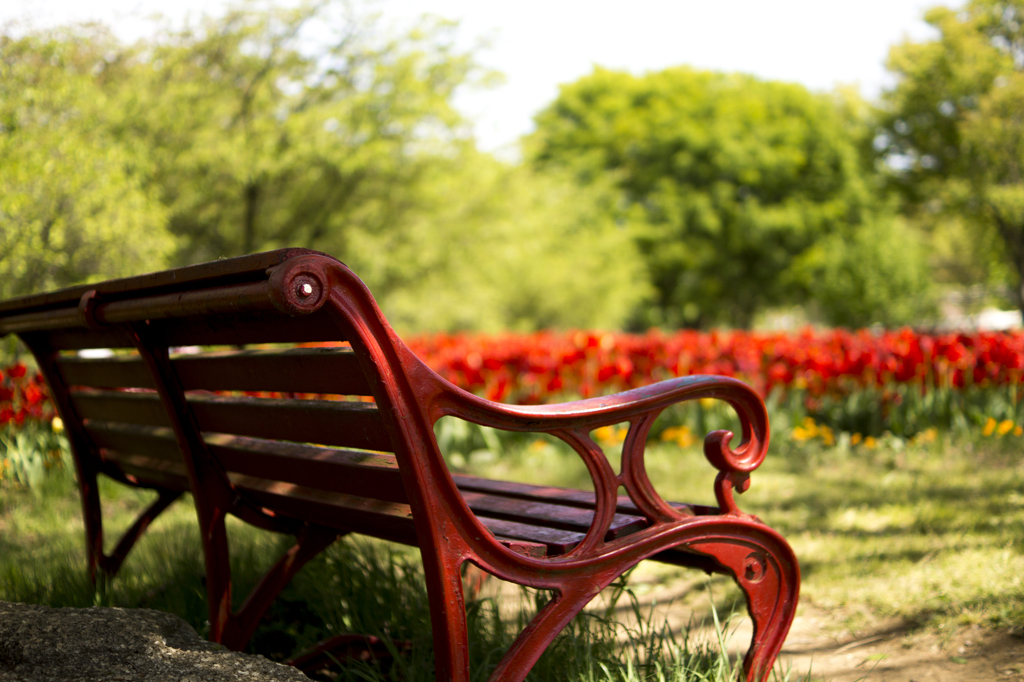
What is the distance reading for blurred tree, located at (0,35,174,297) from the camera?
167 inches

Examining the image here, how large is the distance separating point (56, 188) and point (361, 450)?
3.81 metres

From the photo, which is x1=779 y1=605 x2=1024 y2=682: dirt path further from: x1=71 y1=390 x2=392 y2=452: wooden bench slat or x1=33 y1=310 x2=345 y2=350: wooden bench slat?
x1=33 y1=310 x2=345 y2=350: wooden bench slat

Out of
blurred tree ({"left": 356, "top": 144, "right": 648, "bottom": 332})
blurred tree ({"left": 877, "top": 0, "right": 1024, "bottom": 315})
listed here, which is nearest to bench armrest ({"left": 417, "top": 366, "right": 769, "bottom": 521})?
blurred tree ({"left": 356, "top": 144, "right": 648, "bottom": 332})

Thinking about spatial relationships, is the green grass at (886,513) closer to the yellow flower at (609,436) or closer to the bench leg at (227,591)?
the yellow flower at (609,436)

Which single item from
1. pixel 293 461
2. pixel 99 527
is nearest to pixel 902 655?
pixel 293 461

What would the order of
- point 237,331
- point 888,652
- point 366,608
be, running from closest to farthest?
point 237,331, point 366,608, point 888,652

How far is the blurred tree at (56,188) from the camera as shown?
4.25m

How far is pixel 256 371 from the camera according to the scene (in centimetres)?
156

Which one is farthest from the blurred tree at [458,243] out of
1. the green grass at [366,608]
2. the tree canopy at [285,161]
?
the green grass at [366,608]

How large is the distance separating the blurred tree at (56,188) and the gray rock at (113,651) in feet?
10.3

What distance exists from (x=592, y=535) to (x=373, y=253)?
434 inches

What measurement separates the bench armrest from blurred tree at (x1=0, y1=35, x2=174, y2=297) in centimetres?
375

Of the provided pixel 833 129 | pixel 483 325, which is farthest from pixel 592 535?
pixel 833 129

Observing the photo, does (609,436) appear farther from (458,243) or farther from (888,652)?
(458,243)
